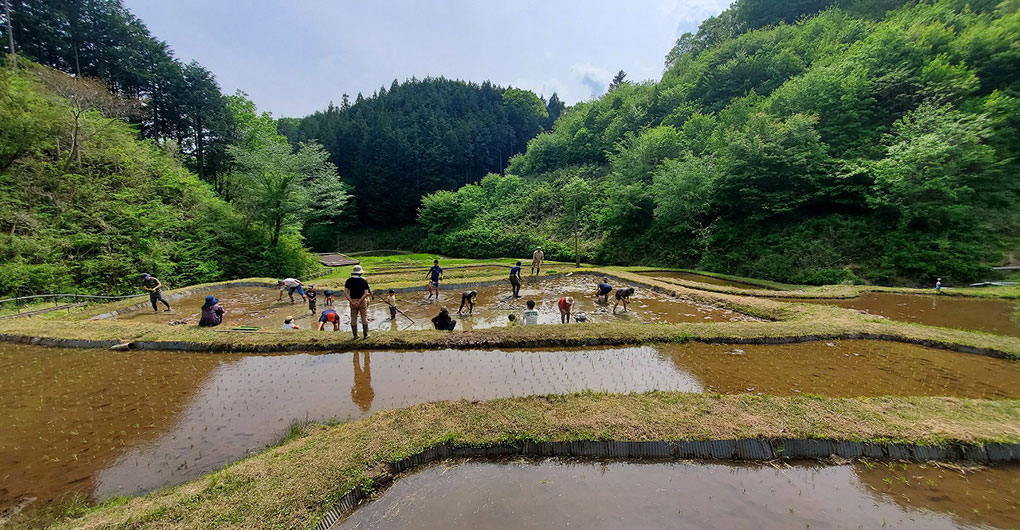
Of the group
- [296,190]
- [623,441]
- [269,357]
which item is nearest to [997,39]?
[623,441]

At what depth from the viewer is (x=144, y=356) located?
795cm

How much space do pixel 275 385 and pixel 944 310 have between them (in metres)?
19.3

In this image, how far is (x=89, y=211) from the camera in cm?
1546

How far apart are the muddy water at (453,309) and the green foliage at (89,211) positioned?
367 centimetres

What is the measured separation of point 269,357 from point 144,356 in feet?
8.98

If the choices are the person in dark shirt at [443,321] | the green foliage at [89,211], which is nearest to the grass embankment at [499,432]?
the person in dark shirt at [443,321]

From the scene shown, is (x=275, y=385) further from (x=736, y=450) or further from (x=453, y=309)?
(x=736, y=450)

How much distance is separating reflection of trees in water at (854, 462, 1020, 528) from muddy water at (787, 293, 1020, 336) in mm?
8724

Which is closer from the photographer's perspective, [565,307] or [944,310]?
[565,307]

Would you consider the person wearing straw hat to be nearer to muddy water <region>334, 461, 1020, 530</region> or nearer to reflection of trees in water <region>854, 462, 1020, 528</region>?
muddy water <region>334, 461, 1020, 530</region>

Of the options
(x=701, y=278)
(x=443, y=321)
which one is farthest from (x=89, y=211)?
(x=701, y=278)

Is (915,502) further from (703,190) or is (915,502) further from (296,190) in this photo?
(296,190)

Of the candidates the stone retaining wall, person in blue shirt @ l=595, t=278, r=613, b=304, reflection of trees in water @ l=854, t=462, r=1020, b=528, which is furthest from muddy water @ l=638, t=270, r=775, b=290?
reflection of trees in water @ l=854, t=462, r=1020, b=528

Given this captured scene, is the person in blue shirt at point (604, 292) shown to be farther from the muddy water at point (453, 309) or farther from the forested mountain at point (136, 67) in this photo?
the forested mountain at point (136, 67)
